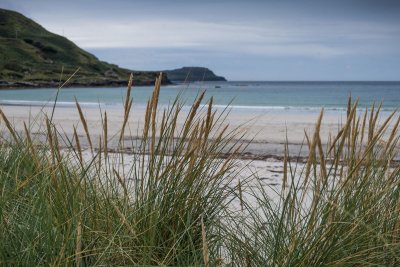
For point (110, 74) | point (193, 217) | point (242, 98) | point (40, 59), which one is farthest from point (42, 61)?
point (193, 217)

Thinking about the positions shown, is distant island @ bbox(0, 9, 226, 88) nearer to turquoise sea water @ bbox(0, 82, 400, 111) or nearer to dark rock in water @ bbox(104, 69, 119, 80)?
dark rock in water @ bbox(104, 69, 119, 80)

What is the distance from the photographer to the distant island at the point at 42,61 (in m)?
75.1

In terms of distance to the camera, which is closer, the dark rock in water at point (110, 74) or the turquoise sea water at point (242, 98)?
the turquoise sea water at point (242, 98)

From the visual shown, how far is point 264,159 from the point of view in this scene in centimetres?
786

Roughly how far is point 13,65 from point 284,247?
85.5 metres

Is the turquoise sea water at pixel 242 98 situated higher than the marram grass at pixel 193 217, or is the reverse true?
the marram grass at pixel 193 217

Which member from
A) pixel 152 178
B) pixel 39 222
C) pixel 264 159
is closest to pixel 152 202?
pixel 152 178

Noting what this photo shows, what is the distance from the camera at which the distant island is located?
75094mm

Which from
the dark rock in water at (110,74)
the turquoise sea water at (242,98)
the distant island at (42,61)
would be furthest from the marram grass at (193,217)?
the dark rock in water at (110,74)

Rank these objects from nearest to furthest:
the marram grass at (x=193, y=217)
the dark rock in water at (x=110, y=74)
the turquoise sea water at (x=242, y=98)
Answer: the marram grass at (x=193, y=217)
the turquoise sea water at (x=242, y=98)
the dark rock in water at (x=110, y=74)

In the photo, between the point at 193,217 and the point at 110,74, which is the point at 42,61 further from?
the point at 193,217

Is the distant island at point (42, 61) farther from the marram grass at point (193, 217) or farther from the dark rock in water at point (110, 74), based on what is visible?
the marram grass at point (193, 217)

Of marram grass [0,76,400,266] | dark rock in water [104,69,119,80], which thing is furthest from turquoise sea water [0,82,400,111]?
dark rock in water [104,69,119,80]

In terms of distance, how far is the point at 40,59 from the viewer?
9588 cm
